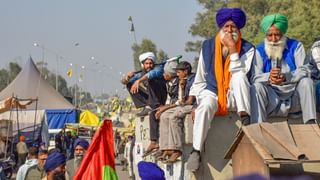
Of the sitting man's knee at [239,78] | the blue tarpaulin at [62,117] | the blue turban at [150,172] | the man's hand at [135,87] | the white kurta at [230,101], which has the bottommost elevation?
the blue turban at [150,172]

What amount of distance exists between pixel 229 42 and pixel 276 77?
1.63 ft

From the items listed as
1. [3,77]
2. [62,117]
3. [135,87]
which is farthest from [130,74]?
[3,77]

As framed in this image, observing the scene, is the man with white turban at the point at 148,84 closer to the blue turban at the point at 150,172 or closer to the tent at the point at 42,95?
the blue turban at the point at 150,172

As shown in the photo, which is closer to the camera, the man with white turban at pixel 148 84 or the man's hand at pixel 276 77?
the man's hand at pixel 276 77

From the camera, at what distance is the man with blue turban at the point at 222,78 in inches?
210

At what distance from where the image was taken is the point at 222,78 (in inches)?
218

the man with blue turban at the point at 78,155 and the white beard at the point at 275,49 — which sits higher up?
the white beard at the point at 275,49

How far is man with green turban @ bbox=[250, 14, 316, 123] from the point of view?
17.7 ft

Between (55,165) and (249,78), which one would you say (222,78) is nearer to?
(249,78)

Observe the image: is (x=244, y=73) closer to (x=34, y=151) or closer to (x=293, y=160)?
(x=293, y=160)

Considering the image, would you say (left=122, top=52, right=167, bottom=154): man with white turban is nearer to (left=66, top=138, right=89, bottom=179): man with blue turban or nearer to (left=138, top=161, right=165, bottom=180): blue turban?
(left=66, top=138, right=89, bottom=179): man with blue turban

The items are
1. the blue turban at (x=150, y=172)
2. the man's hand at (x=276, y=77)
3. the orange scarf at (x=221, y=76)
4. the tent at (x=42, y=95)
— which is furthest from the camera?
the tent at (x=42, y=95)

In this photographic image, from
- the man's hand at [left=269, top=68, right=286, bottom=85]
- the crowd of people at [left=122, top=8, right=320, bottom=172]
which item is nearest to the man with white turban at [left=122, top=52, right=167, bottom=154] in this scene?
the crowd of people at [left=122, top=8, right=320, bottom=172]

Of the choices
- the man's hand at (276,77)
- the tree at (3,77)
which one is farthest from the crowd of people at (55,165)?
the tree at (3,77)
